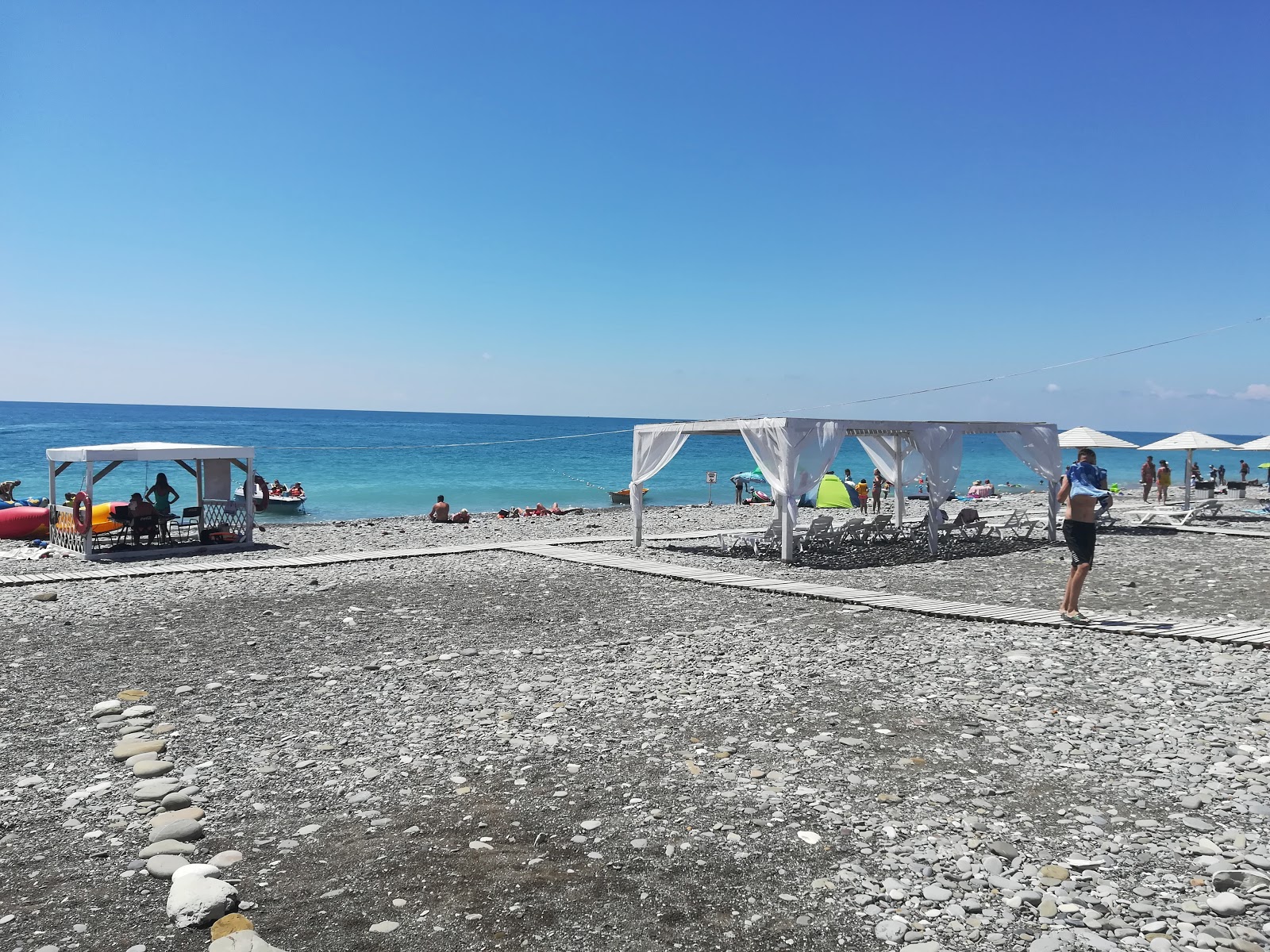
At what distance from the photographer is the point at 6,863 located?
3943mm

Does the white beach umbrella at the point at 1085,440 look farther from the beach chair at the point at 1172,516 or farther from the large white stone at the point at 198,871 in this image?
the large white stone at the point at 198,871

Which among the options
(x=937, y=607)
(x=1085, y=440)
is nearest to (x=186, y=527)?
(x=937, y=607)

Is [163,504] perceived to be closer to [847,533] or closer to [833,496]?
[847,533]

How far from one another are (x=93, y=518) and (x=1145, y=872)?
1913 cm

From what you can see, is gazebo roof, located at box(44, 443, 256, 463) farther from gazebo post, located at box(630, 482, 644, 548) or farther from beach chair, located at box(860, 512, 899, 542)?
beach chair, located at box(860, 512, 899, 542)

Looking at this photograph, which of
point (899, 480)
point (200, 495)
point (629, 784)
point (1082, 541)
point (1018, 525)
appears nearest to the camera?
point (629, 784)

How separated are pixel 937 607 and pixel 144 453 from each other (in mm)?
13410

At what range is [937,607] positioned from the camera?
9570 mm

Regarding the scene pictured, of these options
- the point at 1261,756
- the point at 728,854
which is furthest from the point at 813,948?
the point at 1261,756

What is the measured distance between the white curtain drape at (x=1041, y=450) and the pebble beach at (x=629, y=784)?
8620 mm

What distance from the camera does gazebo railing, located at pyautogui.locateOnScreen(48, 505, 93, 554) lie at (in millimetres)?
15672

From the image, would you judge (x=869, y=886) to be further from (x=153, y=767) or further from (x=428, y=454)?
(x=428, y=454)

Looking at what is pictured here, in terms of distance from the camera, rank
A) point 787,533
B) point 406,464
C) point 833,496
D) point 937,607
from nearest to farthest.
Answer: point 937,607
point 787,533
point 833,496
point 406,464

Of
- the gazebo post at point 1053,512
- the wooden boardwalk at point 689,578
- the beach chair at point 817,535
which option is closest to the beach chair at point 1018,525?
the gazebo post at point 1053,512
